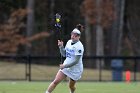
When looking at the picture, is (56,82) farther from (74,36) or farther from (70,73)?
(74,36)

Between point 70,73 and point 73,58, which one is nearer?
point 73,58

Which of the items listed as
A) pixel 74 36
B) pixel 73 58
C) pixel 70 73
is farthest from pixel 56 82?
pixel 74 36

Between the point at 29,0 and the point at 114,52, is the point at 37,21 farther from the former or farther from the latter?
→ the point at 114,52

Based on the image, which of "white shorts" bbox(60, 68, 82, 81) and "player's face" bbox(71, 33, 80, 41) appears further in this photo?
"white shorts" bbox(60, 68, 82, 81)

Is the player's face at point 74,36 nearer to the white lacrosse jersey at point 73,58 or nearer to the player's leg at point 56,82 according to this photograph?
the white lacrosse jersey at point 73,58

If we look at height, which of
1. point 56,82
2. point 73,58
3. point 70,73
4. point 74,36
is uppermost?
point 74,36

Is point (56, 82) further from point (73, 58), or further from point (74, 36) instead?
point (74, 36)

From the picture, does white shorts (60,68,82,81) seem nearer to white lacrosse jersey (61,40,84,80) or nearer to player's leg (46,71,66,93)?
white lacrosse jersey (61,40,84,80)

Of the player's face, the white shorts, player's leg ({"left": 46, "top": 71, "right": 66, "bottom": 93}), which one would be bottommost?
player's leg ({"left": 46, "top": 71, "right": 66, "bottom": 93})

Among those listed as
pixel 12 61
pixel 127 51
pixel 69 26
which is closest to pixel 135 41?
pixel 127 51

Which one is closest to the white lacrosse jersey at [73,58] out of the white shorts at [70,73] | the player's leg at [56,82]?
the white shorts at [70,73]

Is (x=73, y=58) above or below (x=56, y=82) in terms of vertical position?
above

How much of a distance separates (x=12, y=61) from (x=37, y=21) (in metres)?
27.6

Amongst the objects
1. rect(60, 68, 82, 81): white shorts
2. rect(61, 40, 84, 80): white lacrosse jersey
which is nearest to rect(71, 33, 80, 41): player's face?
rect(61, 40, 84, 80): white lacrosse jersey
